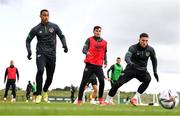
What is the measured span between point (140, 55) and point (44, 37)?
298 centimetres

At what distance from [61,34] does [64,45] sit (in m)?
0.33

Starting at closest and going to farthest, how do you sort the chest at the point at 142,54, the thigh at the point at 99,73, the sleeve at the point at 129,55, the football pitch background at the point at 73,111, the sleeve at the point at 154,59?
the football pitch background at the point at 73,111
the sleeve at the point at 129,55
the chest at the point at 142,54
the sleeve at the point at 154,59
the thigh at the point at 99,73

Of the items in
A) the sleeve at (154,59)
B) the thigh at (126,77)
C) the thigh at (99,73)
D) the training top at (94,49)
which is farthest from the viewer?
the training top at (94,49)

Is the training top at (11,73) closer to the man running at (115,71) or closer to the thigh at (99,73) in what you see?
the man running at (115,71)

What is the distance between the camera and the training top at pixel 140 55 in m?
13.8

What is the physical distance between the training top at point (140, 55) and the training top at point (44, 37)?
2255 mm

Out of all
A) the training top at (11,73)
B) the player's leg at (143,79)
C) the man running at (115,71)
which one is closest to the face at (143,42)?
the player's leg at (143,79)

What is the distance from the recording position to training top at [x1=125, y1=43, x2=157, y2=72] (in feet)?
45.2

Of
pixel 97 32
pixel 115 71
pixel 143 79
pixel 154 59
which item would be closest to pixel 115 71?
pixel 115 71

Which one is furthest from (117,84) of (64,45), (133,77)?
(64,45)

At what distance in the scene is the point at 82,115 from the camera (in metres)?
8.30

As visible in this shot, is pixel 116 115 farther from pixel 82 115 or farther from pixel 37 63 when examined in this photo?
pixel 37 63

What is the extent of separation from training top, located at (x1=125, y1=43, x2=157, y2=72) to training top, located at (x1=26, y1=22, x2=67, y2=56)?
2255 mm

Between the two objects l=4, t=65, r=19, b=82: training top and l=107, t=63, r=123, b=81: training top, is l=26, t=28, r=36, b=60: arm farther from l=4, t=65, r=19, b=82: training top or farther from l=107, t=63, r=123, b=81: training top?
l=4, t=65, r=19, b=82: training top
